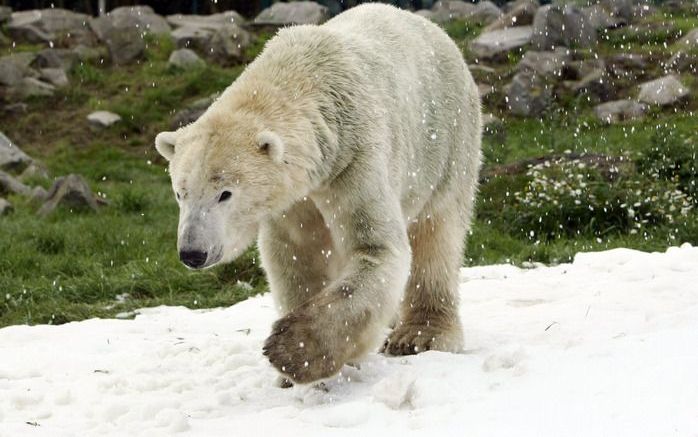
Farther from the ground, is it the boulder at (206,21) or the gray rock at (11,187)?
the gray rock at (11,187)

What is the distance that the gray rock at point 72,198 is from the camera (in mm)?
11016

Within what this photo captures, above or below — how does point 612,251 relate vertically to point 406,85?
below

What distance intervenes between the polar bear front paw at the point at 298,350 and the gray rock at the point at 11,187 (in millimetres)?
8610

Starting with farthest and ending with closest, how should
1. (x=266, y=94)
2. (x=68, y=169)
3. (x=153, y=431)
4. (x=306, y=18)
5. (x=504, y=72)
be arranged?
1. (x=306, y=18)
2. (x=504, y=72)
3. (x=68, y=169)
4. (x=266, y=94)
5. (x=153, y=431)

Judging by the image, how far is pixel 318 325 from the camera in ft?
13.9

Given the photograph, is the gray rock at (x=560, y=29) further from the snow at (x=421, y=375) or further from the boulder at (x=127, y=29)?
the snow at (x=421, y=375)

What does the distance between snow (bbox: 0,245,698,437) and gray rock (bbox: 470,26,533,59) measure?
1001cm

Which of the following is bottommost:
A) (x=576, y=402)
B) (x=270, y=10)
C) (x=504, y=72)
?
(x=270, y=10)

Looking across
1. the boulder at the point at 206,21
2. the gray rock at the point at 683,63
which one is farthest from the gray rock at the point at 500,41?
the boulder at the point at 206,21

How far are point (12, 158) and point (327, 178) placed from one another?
32.4ft

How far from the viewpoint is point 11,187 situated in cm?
1224

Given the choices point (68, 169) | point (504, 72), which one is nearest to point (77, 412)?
point (68, 169)

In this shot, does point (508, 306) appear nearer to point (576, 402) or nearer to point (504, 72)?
point (576, 402)

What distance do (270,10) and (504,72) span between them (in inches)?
292
